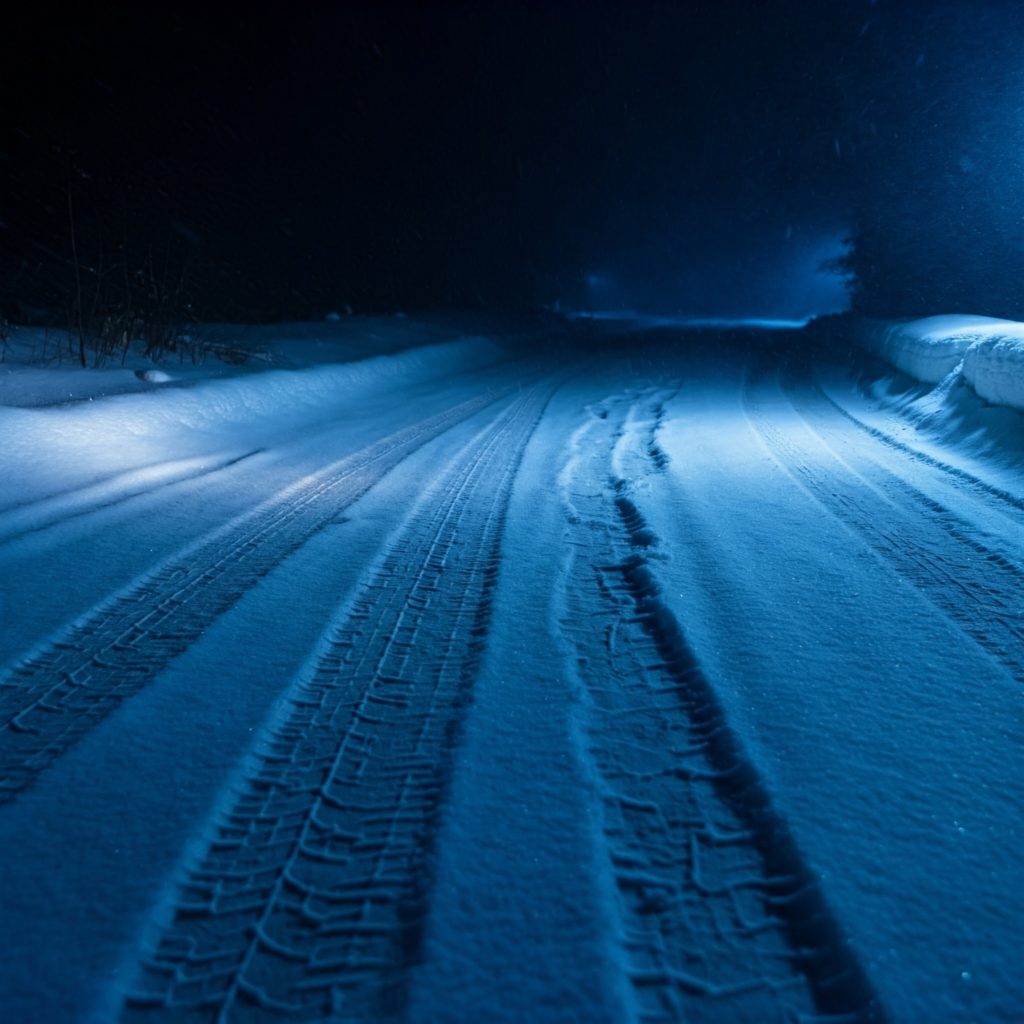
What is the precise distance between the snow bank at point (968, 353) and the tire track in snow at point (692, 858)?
4660mm

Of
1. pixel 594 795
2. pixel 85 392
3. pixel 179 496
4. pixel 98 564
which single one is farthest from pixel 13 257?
pixel 594 795

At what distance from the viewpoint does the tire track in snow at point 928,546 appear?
2.73 meters

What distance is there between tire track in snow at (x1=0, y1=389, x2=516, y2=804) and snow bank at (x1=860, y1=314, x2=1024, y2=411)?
5.03 m

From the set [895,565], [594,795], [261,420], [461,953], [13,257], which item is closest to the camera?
[461,953]

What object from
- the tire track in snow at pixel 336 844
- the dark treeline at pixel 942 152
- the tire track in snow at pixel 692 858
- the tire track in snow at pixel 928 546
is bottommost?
the tire track in snow at pixel 336 844

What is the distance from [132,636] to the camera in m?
2.76

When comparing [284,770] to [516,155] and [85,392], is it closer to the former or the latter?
[85,392]

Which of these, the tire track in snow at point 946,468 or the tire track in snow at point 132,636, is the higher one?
the tire track in snow at point 946,468

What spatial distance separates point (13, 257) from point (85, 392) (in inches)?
537

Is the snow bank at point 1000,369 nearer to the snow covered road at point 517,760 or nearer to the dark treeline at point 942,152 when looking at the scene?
the snow covered road at point 517,760

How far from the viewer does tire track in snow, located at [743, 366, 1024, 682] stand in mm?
2730

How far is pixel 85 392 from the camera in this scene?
22.4 feet

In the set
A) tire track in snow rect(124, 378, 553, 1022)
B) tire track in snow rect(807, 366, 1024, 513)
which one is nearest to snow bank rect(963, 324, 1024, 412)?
tire track in snow rect(807, 366, 1024, 513)

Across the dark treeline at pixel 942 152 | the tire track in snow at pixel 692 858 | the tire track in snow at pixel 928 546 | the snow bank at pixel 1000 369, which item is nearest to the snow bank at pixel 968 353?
the snow bank at pixel 1000 369
